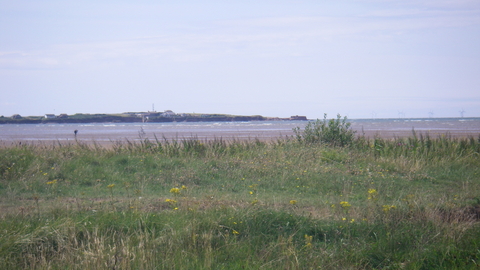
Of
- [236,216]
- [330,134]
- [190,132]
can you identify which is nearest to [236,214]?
[236,216]

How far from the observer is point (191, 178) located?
36.0 ft

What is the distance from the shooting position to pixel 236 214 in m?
7.07

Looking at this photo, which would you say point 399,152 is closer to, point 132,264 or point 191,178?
point 191,178

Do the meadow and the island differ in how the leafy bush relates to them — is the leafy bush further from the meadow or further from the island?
the island

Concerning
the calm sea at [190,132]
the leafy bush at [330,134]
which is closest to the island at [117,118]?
the calm sea at [190,132]

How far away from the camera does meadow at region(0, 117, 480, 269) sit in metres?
5.86

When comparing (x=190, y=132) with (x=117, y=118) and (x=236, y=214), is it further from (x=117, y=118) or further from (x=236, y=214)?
(x=117, y=118)

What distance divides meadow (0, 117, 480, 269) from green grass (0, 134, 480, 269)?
0.07 ft

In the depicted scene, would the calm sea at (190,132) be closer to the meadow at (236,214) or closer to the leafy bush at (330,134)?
the leafy bush at (330,134)

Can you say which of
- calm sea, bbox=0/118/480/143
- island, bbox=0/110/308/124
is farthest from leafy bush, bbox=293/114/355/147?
island, bbox=0/110/308/124

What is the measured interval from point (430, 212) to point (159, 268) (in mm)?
4712

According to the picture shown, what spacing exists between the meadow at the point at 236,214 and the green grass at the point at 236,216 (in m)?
0.02

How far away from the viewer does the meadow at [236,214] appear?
5.86 metres

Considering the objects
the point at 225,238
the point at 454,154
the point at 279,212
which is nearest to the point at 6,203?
the point at 225,238
